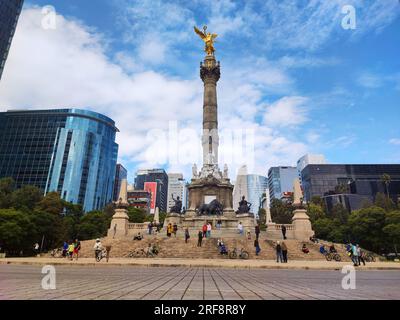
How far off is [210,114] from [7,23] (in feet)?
181

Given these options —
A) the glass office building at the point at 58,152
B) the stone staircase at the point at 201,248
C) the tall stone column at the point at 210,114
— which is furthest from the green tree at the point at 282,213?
the glass office building at the point at 58,152

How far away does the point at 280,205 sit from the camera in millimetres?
70562

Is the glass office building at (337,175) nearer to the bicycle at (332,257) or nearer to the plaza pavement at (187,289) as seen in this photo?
the bicycle at (332,257)

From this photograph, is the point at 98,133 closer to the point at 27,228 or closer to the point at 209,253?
the point at 27,228

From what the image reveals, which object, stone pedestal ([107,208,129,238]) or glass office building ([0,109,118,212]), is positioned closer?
stone pedestal ([107,208,129,238])

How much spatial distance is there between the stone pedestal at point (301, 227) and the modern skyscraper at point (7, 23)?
68.7 meters

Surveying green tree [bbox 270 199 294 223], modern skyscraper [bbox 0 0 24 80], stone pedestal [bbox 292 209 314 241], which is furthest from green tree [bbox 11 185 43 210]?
green tree [bbox 270 199 294 223]

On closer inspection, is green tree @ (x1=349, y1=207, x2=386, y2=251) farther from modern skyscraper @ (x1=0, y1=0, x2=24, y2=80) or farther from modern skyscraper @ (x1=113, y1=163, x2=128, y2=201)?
modern skyscraper @ (x1=113, y1=163, x2=128, y2=201)

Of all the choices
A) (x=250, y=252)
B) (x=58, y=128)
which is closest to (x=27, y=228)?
(x=250, y=252)

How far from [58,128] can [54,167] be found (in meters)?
14.4

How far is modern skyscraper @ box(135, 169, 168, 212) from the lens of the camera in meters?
164

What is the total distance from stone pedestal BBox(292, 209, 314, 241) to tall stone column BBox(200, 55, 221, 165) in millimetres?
15298

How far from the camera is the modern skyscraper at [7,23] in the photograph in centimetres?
6366
